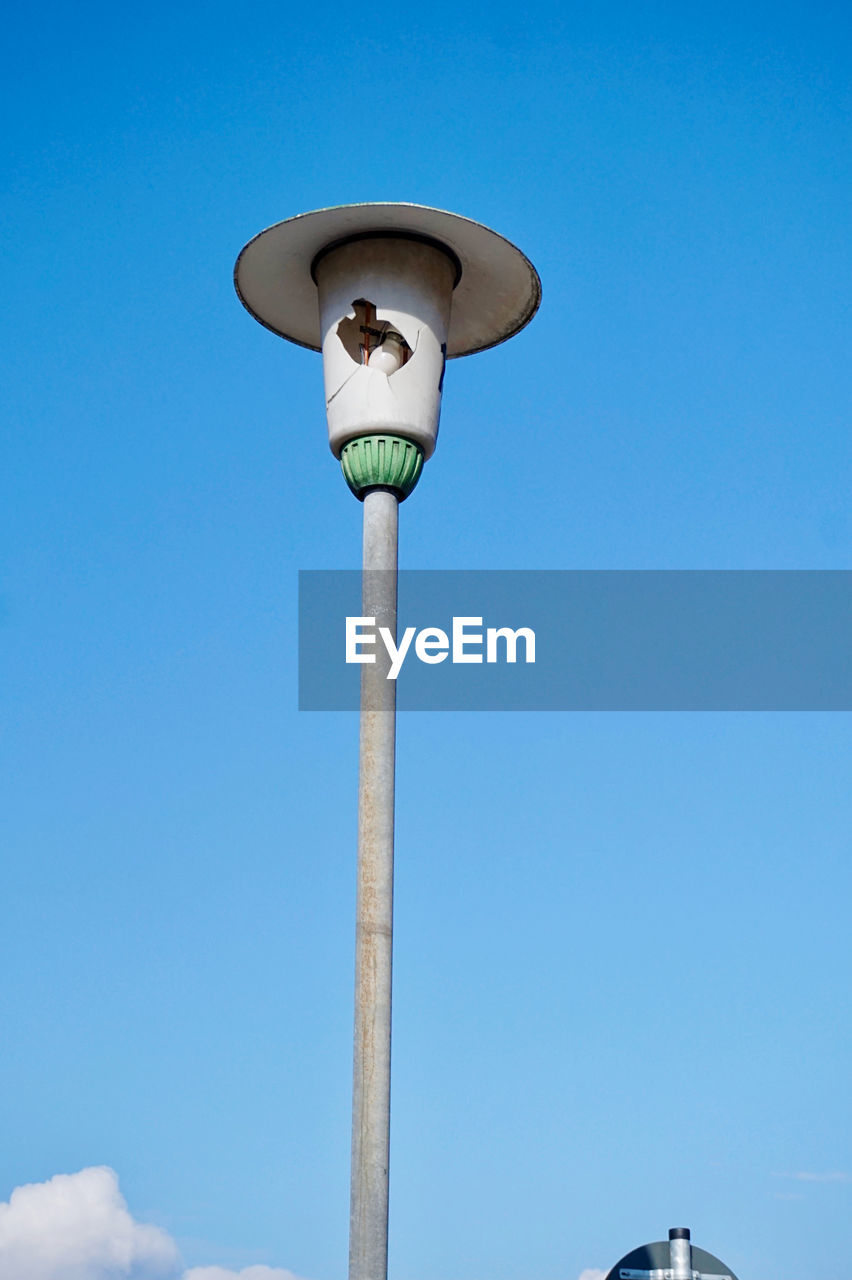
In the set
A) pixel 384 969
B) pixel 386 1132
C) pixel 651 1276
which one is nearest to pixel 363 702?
pixel 384 969

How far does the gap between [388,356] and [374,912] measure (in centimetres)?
557

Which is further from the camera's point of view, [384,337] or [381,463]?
[384,337]

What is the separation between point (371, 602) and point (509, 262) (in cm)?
407

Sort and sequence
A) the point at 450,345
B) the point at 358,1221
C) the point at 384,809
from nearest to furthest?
the point at 358,1221 < the point at 384,809 < the point at 450,345

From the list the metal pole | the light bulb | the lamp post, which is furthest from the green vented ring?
the light bulb

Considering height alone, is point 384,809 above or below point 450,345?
below

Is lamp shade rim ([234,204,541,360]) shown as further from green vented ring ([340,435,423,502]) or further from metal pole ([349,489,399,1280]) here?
metal pole ([349,489,399,1280])

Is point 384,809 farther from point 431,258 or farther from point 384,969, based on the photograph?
point 431,258

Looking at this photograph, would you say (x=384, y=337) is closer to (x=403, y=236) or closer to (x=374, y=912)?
(x=403, y=236)

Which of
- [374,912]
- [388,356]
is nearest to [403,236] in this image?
[388,356]

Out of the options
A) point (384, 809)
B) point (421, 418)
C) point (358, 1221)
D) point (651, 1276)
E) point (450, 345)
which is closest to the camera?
point (651, 1276)

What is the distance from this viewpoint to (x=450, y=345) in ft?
63.2

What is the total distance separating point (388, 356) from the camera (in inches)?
670

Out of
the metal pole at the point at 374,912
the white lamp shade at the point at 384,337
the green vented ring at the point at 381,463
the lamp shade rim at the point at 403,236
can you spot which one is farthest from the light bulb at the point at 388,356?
the metal pole at the point at 374,912
